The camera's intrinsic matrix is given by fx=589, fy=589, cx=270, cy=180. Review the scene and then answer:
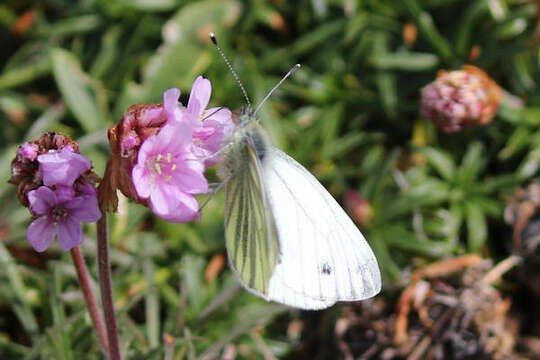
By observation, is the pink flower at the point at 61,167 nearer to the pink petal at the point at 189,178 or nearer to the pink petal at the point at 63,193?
the pink petal at the point at 63,193

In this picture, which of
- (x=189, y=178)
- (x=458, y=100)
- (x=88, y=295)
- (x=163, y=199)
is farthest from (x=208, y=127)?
(x=458, y=100)

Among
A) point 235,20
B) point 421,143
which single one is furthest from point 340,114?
point 235,20

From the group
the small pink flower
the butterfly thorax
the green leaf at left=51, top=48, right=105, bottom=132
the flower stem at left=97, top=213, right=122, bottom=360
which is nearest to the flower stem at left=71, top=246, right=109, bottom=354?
the flower stem at left=97, top=213, right=122, bottom=360

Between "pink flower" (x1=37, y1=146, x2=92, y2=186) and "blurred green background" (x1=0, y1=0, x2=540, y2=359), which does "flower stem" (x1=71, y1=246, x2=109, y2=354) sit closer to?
"pink flower" (x1=37, y1=146, x2=92, y2=186)

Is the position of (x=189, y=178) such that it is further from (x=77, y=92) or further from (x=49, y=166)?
(x=77, y=92)

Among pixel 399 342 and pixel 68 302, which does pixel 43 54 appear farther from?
pixel 399 342

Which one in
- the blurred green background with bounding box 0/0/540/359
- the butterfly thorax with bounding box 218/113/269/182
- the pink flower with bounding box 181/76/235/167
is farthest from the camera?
the blurred green background with bounding box 0/0/540/359

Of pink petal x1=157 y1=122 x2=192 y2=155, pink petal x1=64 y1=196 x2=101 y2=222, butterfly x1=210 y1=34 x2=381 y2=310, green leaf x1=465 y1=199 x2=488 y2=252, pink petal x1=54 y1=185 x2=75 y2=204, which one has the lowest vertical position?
green leaf x1=465 y1=199 x2=488 y2=252
